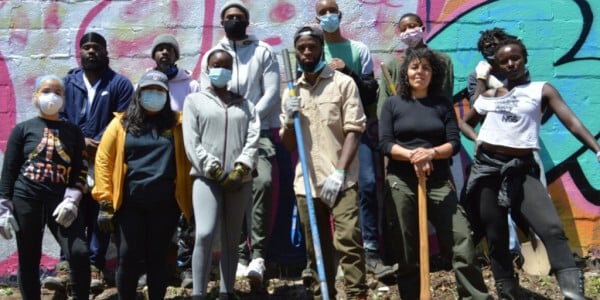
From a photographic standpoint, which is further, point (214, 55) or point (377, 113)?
point (377, 113)

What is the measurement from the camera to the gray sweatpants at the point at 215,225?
5.30m

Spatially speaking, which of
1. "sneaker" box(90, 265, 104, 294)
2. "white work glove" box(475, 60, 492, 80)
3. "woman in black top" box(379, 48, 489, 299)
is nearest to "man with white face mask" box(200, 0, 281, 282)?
"woman in black top" box(379, 48, 489, 299)

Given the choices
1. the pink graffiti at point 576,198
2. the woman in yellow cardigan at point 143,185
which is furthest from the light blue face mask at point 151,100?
the pink graffiti at point 576,198

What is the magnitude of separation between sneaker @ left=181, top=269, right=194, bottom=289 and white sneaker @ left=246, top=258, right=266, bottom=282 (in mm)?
583

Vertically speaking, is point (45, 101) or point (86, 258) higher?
point (45, 101)

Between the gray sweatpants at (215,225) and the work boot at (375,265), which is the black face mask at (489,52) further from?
the gray sweatpants at (215,225)

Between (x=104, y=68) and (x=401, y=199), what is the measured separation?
2.59 m

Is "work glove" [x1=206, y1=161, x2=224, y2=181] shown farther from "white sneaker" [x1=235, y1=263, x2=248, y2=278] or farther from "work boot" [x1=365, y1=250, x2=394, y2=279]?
"work boot" [x1=365, y1=250, x2=394, y2=279]

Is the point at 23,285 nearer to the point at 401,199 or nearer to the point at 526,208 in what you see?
the point at 401,199

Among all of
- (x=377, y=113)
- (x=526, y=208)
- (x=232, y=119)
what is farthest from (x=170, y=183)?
(x=526, y=208)

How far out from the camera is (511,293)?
549 cm

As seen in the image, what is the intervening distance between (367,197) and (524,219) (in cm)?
141

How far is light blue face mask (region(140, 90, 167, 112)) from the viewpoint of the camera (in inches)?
212

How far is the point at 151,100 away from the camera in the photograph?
5.38m
